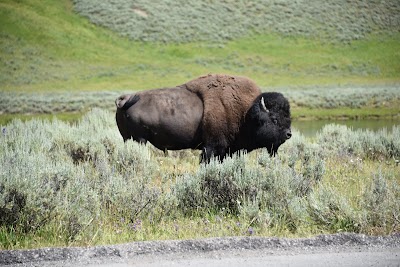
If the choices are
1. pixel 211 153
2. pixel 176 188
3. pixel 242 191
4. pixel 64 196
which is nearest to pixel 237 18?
pixel 211 153

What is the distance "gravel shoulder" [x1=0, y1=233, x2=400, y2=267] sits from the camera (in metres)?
5.24

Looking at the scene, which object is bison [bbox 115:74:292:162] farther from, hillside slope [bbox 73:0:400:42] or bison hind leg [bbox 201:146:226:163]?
hillside slope [bbox 73:0:400:42]

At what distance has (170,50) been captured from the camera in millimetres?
58031

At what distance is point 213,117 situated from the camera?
10023 mm

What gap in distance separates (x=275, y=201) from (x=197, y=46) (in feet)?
173

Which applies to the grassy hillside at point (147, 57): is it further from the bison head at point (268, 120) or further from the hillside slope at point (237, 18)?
the bison head at point (268, 120)

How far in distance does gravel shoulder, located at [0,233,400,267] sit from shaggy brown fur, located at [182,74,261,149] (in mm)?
4439

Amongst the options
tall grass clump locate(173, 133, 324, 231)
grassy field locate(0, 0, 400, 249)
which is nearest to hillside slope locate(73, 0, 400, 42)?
grassy field locate(0, 0, 400, 249)

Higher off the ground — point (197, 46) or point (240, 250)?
point (240, 250)

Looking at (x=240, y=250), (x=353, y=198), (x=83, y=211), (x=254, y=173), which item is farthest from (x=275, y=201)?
(x=83, y=211)

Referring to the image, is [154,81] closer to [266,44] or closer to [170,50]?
[170,50]

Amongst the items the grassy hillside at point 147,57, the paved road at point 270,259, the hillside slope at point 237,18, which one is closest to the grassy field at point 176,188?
the paved road at point 270,259

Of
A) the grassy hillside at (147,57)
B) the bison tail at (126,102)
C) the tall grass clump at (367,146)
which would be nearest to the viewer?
the bison tail at (126,102)

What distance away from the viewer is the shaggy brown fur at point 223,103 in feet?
33.0
